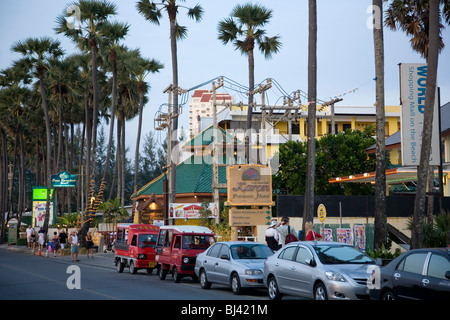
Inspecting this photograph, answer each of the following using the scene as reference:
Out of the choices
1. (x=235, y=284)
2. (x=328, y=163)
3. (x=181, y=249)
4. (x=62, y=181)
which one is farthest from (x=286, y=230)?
(x=62, y=181)

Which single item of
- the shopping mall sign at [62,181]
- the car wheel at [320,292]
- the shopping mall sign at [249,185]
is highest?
the shopping mall sign at [62,181]

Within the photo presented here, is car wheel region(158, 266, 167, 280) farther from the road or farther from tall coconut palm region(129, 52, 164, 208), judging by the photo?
tall coconut palm region(129, 52, 164, 208)

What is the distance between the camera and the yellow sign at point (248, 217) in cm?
3043

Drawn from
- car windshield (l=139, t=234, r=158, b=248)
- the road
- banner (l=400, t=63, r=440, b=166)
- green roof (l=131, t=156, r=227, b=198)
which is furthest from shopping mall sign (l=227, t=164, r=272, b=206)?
green roof (l=131, t=156, r=227, b=198)

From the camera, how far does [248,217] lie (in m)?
30.7

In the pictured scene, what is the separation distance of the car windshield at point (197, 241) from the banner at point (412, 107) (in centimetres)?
749

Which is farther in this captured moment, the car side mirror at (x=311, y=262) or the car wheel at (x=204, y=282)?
the car wheel at (x=204, y=282)

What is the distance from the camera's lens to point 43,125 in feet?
237

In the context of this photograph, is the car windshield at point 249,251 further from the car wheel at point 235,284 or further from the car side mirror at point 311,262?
the car side mirror at point 311,262

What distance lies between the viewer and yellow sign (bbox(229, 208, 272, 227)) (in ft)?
99.8

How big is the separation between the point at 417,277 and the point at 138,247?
15.8 metres

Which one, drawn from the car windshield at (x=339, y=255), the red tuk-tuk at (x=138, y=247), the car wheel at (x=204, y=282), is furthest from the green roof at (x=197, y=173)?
the car windshield at (x=339, y=255)
